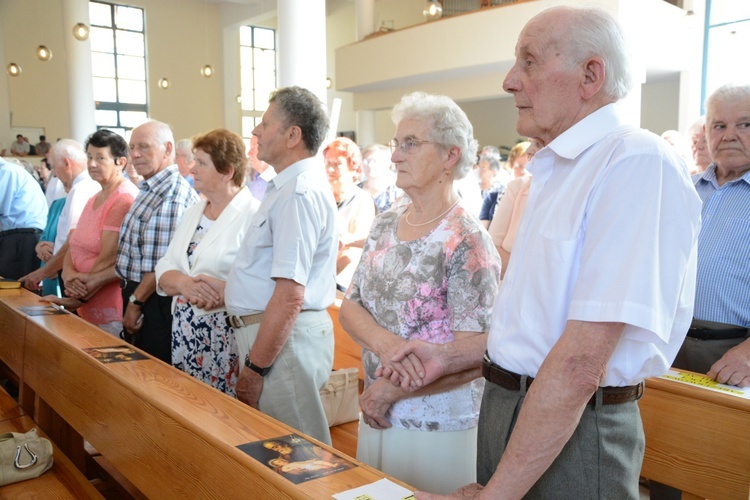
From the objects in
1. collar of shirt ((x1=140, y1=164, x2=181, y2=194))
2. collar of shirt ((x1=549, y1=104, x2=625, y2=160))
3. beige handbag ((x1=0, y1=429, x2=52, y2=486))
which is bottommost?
beige handbag ((x1=0, y1=429, x2=52, y2=486))

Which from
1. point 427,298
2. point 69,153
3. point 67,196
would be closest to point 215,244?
point 427,298

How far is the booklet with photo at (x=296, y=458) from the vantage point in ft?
4.49

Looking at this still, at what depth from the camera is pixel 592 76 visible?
1.16 m

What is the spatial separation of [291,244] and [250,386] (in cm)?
55

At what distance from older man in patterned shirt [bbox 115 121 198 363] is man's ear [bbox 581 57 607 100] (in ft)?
7.80

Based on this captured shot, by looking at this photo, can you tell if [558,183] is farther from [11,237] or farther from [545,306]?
[11,237]

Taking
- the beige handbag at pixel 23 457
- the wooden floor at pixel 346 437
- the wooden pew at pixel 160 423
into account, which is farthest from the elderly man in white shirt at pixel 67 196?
the wooden floor at pixel 346 437

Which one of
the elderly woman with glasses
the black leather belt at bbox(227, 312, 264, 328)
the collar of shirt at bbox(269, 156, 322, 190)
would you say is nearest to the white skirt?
the elderly woman with glasses

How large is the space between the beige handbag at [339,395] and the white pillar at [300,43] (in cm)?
262

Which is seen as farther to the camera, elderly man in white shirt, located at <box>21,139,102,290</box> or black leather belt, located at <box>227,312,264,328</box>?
elderly man in white shirt, located at <box>21,139,102,290</box>

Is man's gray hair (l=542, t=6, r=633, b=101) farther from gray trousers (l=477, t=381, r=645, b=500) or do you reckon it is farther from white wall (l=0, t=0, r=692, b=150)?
white wall (l=0, t=0, r=692, b=150)

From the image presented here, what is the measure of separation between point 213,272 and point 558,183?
1.74 metres

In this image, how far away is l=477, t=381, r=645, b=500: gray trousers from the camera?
47.0 inches

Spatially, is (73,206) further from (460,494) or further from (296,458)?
(460,494)
